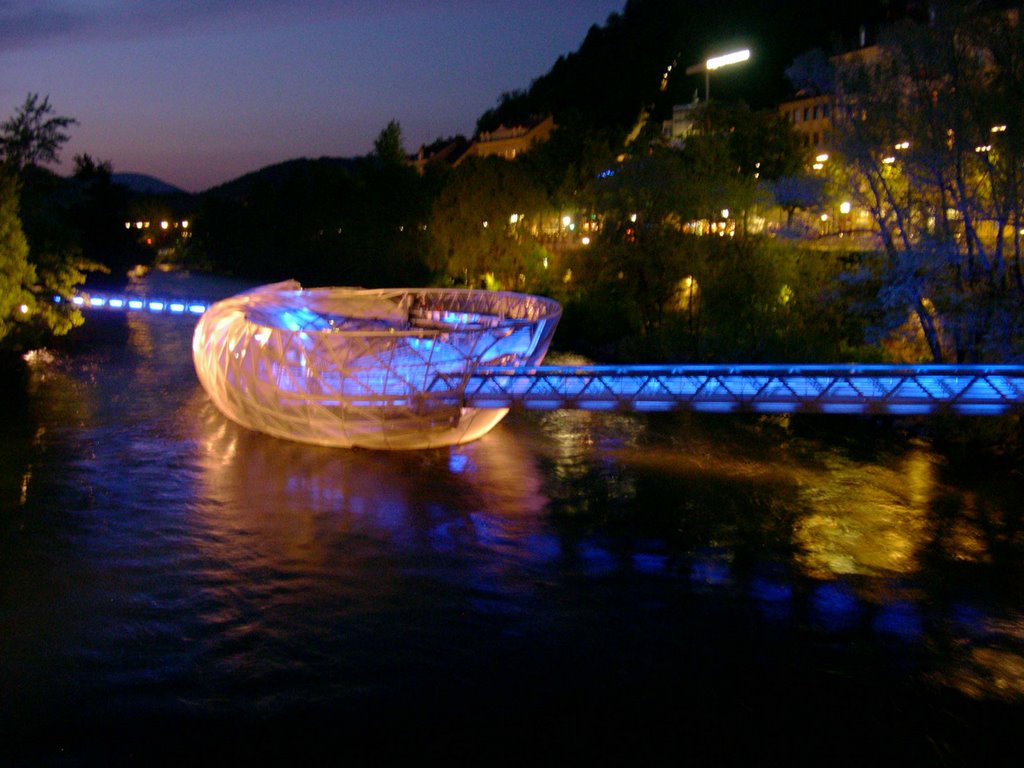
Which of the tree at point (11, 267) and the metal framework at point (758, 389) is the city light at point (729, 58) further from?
the tree at point (11, 267)

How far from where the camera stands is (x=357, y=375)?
1891 cm

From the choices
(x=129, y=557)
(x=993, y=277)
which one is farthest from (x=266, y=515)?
(x=993, y=277)

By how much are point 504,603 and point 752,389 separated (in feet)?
25.2

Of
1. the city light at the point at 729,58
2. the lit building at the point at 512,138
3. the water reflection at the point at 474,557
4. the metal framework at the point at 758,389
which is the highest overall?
the lit building at the point at 512,138

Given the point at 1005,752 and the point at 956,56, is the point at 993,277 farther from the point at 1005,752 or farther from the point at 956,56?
the point at 1005,752

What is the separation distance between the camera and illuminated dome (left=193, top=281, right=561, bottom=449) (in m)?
18.8

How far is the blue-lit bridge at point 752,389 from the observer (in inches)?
657

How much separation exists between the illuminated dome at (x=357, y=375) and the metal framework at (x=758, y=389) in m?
0.61

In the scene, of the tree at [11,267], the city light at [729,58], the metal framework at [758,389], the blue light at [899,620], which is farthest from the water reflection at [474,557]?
the city light at [729,58]

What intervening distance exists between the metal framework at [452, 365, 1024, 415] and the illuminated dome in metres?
0.61

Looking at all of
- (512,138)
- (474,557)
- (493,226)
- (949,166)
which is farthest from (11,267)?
(512,138)

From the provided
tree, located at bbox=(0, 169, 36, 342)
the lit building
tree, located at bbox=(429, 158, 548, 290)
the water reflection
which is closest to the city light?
tree, located at bbox=(429, 158, 548, 290)

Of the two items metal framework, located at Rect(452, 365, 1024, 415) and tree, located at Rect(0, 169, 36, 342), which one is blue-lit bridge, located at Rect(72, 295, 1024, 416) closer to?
metal framework, located at Rect(452, 365, 1024, 415)

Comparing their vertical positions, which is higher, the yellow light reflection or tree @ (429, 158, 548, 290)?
tree @ (429, 158, 548, 290)
